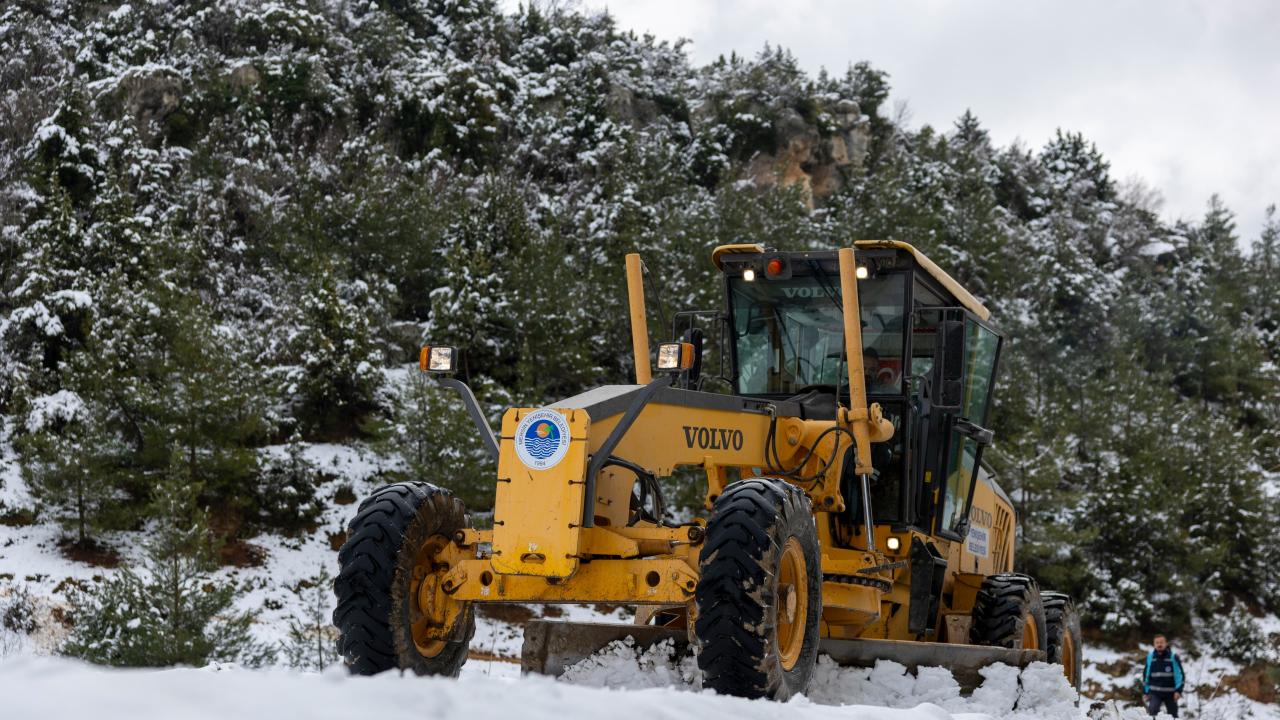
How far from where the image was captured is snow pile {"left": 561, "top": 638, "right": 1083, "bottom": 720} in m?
6.31

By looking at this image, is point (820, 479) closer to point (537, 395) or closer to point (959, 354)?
point (959, 354)

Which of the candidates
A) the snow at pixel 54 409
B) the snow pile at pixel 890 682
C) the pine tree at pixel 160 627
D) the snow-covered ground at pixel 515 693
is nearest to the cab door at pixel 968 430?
the snow-covered ground at pixel 515 693

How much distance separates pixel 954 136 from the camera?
223 ft

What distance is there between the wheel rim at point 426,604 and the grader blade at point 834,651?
0.58 metres

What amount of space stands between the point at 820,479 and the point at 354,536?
3.19 m

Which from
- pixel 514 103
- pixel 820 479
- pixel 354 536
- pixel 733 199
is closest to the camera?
pixel 354 536

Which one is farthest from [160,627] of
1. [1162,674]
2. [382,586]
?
[1162,674]

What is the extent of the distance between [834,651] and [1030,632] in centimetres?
316

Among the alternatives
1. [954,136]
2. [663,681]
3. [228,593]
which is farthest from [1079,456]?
[954,136]

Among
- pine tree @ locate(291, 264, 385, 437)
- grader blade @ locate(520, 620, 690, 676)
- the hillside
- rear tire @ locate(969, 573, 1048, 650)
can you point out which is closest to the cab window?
rear tire @ locate(969, 573, 1048, 650)

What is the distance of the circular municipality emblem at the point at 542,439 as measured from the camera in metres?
5.56

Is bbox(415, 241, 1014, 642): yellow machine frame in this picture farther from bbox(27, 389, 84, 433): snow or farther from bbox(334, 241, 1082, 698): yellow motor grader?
bbox(27, 389, 84, 433): snow

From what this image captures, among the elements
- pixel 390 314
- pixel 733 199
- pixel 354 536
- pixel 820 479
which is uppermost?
pixel 733 199

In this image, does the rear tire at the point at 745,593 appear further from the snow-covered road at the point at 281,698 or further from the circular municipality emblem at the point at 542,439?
the snow-covered road at the point at 281,698
